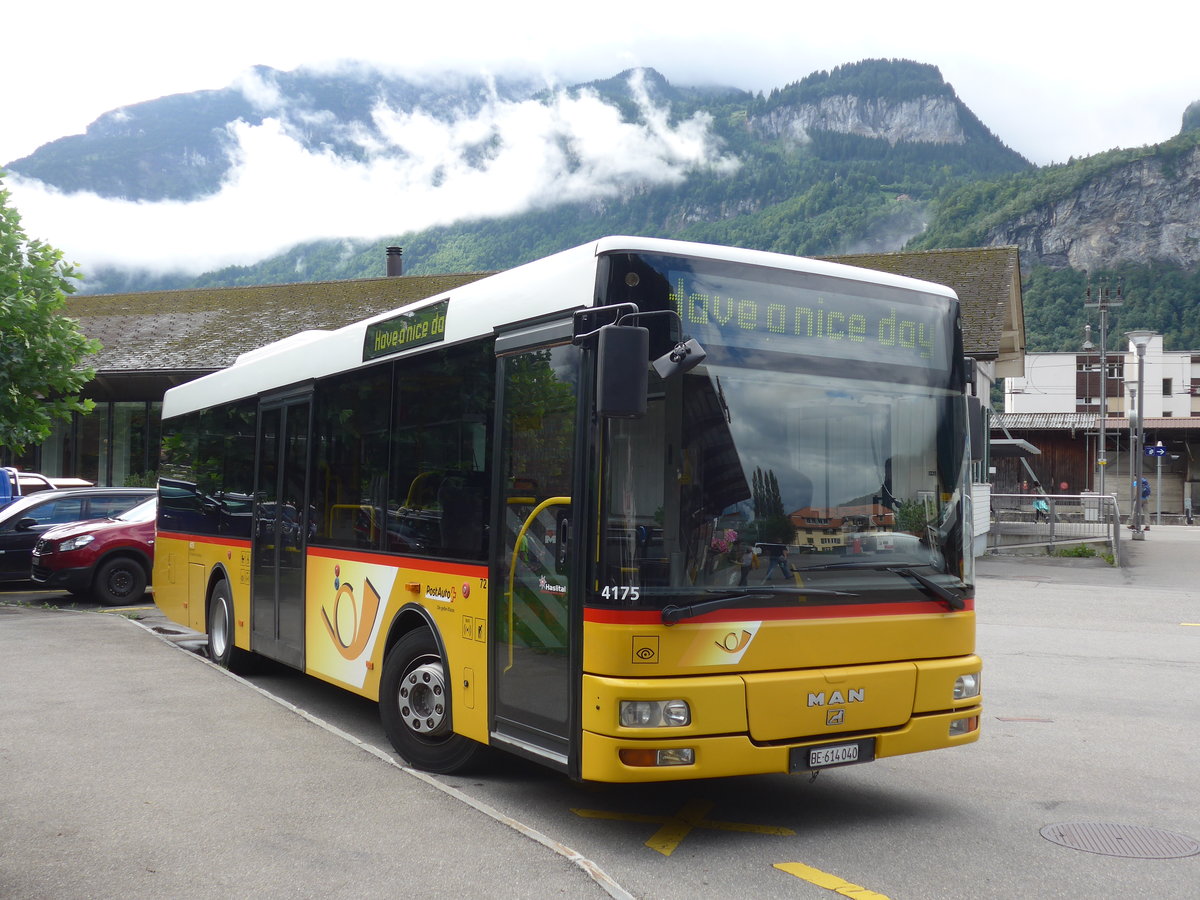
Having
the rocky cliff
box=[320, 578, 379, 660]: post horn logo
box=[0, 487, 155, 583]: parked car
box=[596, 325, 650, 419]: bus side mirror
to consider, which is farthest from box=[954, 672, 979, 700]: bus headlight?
the rocky cliff

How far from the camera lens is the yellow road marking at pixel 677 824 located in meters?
5.67

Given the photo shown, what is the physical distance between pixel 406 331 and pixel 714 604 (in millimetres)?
3137

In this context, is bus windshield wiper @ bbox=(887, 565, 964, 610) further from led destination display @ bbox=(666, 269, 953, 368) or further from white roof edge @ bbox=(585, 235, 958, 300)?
white roof edge @ bbox=(585, 235, 958, 300)

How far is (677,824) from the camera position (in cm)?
599

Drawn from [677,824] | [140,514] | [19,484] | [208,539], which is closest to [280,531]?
[208,539]

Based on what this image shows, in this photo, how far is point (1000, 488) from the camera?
49.7 m

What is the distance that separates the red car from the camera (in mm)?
17156

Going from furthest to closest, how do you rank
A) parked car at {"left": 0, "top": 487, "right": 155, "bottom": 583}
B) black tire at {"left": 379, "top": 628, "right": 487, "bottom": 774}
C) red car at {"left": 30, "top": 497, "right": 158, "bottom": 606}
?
parked car at {"left": 0, "top": 487, "right": 155, "bottom": 583} < red car at {"left": 30, "top": 497, "right": 158, "bottom": 606} < black tire at {"left": 379, "top": 628, "right": 487, "bottom": 774}

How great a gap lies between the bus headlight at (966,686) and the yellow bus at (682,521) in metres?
0.01

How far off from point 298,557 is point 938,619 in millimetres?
4912

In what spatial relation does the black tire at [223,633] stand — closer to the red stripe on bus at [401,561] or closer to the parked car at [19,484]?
the red stripe on bus at [401,561]

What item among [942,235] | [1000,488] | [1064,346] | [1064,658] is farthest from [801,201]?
[1064,658]

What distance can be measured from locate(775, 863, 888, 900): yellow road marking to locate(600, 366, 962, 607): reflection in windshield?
3.91ft

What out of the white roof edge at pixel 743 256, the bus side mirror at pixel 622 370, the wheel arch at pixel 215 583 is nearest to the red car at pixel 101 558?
the wheel arch at pixel 215 583
